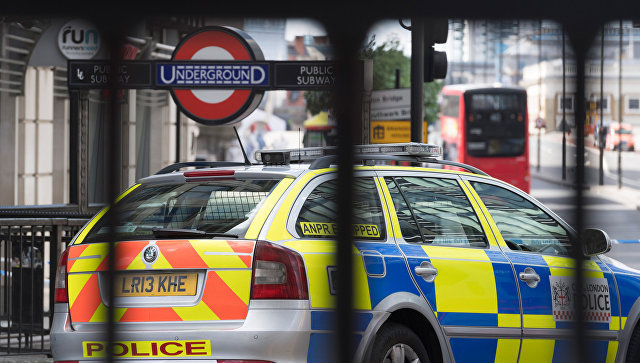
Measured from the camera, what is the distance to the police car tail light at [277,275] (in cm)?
443

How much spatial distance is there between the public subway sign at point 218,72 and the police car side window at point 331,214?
220cm

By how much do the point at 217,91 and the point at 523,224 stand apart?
3436 millimetres

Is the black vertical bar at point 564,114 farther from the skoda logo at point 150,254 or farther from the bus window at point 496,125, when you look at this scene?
the bus window at point 496,125

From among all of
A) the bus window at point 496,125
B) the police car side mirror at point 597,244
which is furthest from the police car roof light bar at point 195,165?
the bus window at point 496,125

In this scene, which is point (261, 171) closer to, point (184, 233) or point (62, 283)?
point (184, 233)

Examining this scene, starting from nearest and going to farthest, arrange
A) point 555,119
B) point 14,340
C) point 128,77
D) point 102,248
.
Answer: point 555,119 < point 102,248 < point 128,77 < point 14,340

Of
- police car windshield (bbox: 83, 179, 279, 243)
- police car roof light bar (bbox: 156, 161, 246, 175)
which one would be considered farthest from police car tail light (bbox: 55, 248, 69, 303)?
police car roof light bar (bbox: 156, 161, 246, 175)

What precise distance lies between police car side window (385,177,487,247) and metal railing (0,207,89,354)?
11.6 feet

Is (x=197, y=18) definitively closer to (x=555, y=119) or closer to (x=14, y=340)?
(x=555, y=119)

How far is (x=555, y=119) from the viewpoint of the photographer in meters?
2.62

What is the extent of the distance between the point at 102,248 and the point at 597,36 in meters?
3.02

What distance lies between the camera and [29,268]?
804 centimetres

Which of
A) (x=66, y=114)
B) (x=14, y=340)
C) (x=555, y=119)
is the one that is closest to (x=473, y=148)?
(x=66, y=114)

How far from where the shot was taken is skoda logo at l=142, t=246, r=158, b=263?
4.50 m
